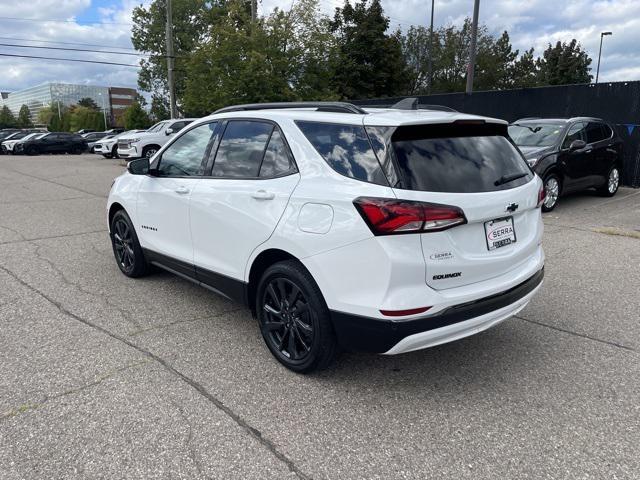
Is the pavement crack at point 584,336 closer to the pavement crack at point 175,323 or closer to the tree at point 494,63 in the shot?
the pavement crack at point 175,323

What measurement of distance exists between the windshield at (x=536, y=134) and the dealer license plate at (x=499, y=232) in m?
7.13

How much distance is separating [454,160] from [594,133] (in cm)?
926

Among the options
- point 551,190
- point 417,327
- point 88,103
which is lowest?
point 551,190

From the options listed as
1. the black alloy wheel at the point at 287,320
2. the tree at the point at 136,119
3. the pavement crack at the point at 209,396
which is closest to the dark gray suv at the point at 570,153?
the black alloy wheel at the point at 287,320

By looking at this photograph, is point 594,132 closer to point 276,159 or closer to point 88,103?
point 276,159

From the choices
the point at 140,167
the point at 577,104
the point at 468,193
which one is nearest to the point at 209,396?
the point at 468,193

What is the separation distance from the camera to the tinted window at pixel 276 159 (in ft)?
11.1

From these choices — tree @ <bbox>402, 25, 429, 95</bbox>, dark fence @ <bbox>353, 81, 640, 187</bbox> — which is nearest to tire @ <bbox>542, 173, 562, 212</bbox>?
dark fence @ <bbox>353, 81, 640, 187</bbox>

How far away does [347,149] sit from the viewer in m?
3.04

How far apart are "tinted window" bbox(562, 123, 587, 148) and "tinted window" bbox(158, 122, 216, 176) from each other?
25.6 ft

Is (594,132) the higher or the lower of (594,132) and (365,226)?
the higher

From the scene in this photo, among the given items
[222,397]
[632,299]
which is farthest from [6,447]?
[632,299]

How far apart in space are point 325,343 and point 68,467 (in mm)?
1516

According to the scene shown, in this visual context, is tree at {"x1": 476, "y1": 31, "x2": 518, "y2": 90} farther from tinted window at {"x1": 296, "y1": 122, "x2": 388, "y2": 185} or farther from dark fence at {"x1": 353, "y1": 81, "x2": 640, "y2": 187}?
tinted window at {"x1": 296, "y1": 122, "x2": 388, "y2": 185}
